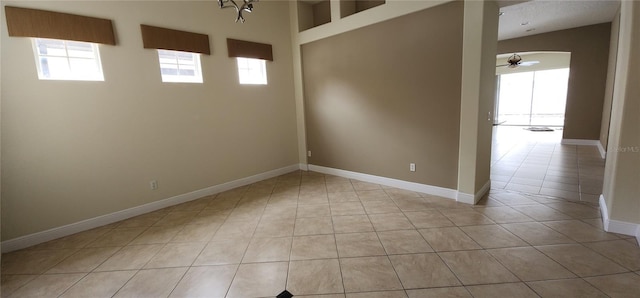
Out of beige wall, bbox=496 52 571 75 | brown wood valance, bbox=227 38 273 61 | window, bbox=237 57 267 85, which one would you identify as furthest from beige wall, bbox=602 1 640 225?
beige wall, bbox=496 52 571 75

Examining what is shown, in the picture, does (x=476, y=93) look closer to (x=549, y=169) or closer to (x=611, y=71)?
(x=549, y=169)

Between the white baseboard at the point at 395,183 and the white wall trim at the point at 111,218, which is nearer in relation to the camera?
the white wall trim at the point at 111,218

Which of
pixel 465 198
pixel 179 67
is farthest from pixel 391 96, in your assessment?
pixel 179 67

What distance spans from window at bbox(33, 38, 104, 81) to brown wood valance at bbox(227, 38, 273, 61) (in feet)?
5.36

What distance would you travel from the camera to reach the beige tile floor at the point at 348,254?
1888 millimetres

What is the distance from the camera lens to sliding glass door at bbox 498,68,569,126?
Answer: 10.8m

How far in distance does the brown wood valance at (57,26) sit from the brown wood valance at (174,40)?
1.13 ft

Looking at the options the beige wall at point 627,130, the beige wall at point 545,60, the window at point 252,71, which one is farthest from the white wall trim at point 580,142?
the window at point 252,71

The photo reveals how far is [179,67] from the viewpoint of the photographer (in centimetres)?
357

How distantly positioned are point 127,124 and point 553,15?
7755mm

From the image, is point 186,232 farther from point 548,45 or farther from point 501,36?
point 548,45

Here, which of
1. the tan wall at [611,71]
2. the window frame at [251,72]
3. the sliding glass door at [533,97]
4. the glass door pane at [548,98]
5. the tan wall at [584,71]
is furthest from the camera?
the sliding glass door at [533,97]

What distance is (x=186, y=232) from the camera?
9.36ft

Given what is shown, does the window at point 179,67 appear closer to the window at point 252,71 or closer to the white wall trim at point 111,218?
the window at point 252,71
